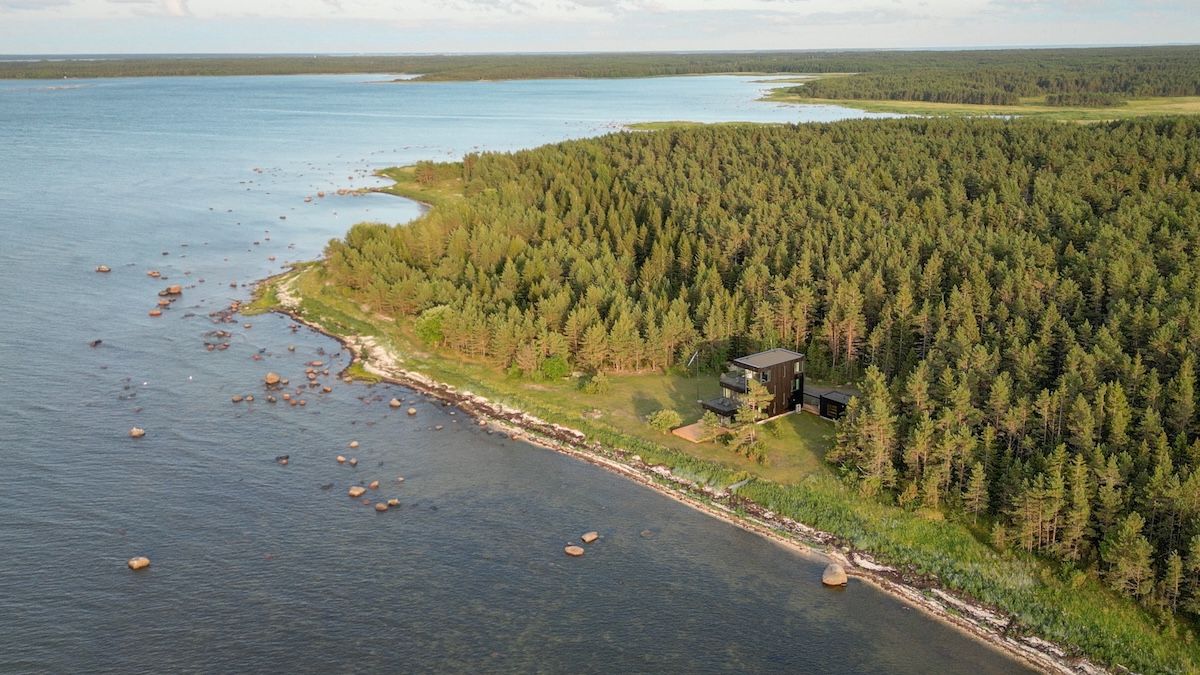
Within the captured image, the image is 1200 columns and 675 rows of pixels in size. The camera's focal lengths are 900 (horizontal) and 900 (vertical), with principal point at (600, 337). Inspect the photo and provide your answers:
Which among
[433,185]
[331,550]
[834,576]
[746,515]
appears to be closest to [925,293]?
[746,515]

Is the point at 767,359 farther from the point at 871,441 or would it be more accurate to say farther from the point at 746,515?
Answer: the point at 746,515

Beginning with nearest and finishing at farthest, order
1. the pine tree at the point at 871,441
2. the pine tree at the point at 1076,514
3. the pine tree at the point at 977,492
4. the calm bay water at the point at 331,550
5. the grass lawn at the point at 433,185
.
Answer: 1. the calm bay water at the point at 331,550
2. the pine tree at the point at 1076,514
3. the pine tree at the point at 977,492
4. the pine tree at the point at 871,441
5. the grass lawn at the point at 433,185

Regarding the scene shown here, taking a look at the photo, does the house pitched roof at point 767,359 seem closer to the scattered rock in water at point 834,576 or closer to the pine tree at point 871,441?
the pine tree at point 871,441

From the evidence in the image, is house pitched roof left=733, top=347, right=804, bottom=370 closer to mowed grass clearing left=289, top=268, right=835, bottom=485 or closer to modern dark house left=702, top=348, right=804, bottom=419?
modern dark house left=702, top=348, right=804, bottom=419

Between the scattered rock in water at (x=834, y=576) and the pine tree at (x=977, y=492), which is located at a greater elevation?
the pine tree at (x=977, y=492)

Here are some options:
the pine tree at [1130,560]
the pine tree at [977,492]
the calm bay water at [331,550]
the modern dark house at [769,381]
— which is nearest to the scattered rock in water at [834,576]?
the calm bay water at [331,550]

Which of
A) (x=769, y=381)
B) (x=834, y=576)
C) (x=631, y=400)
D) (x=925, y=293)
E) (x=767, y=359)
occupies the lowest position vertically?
(x=834, y=576)

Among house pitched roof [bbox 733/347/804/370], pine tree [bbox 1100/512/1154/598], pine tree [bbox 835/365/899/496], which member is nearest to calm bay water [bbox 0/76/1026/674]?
pine tree [bbox 1100/512/1154/598]
